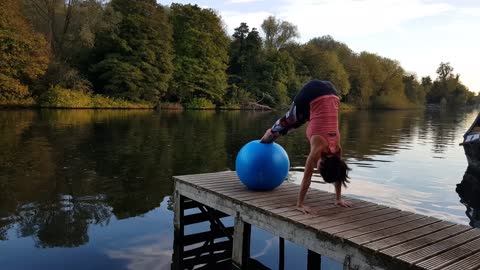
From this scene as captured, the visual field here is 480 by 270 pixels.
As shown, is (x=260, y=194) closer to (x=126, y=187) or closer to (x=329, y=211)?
(x=329, y=211)

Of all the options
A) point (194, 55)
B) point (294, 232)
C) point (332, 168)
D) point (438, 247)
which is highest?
point (194, 55)

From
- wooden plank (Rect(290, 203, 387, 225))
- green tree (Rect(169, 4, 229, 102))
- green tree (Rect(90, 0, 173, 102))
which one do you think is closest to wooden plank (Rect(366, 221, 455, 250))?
wooden plank (Rect(290, 203, 387, 225))

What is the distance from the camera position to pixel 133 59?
2124 inches

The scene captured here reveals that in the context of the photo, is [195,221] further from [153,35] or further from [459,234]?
[153,35]

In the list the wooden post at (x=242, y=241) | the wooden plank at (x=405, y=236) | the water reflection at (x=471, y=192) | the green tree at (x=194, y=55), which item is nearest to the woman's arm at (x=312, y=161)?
the wooden post at (x=242, y=241)

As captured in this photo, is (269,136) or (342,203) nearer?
(342,203)

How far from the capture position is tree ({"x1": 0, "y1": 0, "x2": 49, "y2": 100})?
138 feet

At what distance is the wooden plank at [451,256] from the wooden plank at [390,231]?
0.68 m

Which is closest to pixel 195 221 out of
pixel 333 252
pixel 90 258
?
pixel 90 258

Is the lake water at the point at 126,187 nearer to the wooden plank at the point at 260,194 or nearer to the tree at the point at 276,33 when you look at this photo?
the wooden plank at the point at 260,194

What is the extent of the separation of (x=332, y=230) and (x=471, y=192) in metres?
10.6

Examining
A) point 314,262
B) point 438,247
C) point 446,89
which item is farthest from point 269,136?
point 446,89

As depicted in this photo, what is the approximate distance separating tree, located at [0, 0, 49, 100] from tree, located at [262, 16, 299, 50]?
4845 cm

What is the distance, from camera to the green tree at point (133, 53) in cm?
5253
